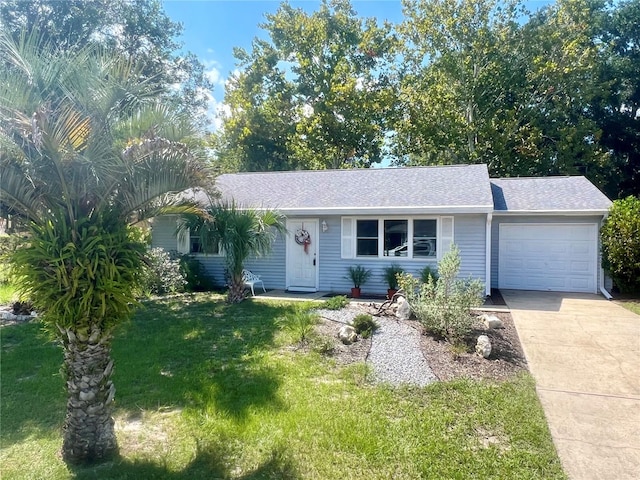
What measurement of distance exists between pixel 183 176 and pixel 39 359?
445 centimetres

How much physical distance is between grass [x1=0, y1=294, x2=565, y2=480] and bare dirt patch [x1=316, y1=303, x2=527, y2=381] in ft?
1.02

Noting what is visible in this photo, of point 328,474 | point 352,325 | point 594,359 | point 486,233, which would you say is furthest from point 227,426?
point 486,233

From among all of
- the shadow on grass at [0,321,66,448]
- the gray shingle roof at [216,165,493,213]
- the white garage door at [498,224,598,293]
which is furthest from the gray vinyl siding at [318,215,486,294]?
the shadow on grass at [0,321,66,448]

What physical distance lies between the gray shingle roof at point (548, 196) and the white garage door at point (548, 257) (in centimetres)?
60

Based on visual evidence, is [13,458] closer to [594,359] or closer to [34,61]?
[34,61]

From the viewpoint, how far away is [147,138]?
388cm

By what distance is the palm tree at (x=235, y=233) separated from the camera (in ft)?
32.4

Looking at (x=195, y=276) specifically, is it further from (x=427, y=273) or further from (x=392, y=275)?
(x=427, y=273)

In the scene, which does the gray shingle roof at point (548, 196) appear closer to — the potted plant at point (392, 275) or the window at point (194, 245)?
the potted plant at point (392, 275)

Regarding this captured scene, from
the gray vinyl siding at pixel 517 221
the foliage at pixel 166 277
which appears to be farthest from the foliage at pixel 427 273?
the foliage at pixel 166 277

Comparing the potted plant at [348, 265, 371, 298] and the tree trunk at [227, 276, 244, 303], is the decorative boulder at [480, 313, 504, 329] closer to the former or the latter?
the potted plant at [348, 265, 371, 298]

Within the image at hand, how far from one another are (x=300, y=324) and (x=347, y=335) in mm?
904

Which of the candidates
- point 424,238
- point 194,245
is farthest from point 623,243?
point 194,245

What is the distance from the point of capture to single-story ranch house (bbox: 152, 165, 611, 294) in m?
10.8
